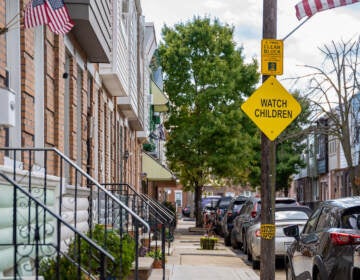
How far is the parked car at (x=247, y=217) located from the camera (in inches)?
766

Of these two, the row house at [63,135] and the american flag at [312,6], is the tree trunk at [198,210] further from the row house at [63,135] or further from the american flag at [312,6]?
the american flag at [312,6]

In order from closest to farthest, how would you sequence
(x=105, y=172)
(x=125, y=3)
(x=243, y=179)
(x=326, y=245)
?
(x=326, y=245) → (x=105, y=172) → (x=125, y=3) → (x=243, y=179)

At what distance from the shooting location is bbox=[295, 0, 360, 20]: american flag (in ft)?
40.1

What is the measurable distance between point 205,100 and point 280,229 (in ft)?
74.1

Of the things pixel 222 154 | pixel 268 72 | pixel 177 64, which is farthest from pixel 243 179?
→ pixel 268 72

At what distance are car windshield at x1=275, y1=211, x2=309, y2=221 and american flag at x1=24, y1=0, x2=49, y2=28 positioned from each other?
10.6 m

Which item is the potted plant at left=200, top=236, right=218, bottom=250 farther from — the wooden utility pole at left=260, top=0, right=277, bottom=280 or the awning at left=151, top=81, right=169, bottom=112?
the awning at left=151, top=81, right=169, bottom=112

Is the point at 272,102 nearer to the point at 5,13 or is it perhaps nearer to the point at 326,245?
the point at 326,245

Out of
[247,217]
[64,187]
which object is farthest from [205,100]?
[64,187]

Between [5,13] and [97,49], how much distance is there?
512 centimetres

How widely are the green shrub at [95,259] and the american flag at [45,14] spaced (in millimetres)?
2225

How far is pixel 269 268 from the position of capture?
35.5 feet

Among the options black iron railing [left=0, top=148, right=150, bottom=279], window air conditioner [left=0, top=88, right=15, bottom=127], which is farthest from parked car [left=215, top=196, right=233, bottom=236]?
window air conditioner [left=0, top=88, right=15, bottom=127]

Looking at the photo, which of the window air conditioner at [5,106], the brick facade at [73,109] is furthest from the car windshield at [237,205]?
the window air conditioner at [5,106]
